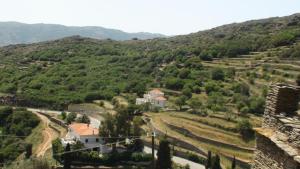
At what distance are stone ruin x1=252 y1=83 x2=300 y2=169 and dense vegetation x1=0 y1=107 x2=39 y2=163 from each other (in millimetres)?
51621

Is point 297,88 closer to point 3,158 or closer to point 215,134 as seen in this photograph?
point 215,134

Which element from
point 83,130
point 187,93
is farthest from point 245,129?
point 187,93

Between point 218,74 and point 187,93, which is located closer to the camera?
point 187,93

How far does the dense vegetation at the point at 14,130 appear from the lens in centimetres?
5788

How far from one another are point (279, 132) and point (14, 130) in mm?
67294

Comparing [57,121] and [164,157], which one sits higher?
[164,157]

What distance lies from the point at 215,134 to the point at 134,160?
10.6 meters

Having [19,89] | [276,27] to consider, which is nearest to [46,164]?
[19,89]

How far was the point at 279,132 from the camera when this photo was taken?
23.8 ft

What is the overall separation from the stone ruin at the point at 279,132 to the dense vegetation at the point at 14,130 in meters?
51.6

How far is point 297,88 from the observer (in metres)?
7.71

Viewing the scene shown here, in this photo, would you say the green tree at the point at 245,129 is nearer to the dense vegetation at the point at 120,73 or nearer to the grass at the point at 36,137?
the dense vegetation at the point at 120,73

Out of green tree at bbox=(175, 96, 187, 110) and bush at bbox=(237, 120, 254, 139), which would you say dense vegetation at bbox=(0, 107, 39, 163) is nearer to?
green tree at bbox=(175, 96, 187, 110)

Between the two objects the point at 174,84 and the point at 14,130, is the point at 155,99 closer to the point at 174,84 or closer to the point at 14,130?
the point at 174,84
